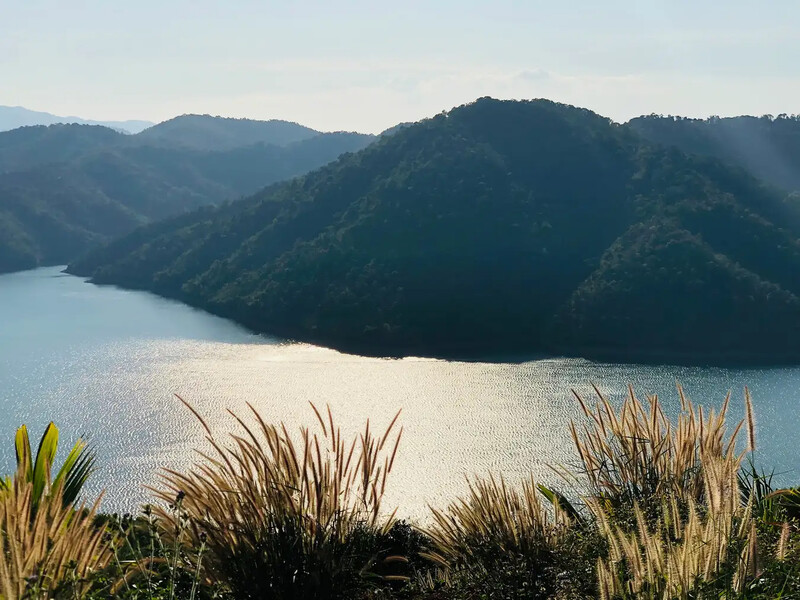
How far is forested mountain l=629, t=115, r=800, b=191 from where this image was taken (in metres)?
96.2

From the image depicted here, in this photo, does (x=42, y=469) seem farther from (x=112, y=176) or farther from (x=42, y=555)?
(x=112, y=176)

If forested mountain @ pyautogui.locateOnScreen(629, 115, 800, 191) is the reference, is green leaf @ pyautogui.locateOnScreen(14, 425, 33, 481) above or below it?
below

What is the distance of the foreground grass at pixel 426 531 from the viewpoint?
8.49ft

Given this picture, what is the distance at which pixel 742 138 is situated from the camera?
100 meters

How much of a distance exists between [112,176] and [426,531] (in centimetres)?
13441

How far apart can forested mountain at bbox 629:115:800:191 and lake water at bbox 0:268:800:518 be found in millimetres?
60686

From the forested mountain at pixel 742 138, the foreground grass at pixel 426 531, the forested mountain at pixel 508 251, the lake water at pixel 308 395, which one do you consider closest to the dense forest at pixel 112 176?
the forested mountain at pixel 508 251

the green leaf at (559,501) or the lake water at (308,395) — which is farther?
the lake water at (308,395)

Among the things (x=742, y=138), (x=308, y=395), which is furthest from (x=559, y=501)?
(x=742, y=138)

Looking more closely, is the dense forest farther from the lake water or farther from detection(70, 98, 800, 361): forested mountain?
the lake water

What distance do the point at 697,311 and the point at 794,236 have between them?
52.9 feet

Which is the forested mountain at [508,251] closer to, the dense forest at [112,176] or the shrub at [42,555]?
the dense forest at [112,176]

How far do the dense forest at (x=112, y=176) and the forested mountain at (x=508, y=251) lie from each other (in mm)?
19061

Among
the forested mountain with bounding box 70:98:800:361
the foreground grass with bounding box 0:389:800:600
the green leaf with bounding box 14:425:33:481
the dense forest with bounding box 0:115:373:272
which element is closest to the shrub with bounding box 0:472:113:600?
the foreground grass with bounding box 0:389:800:600
